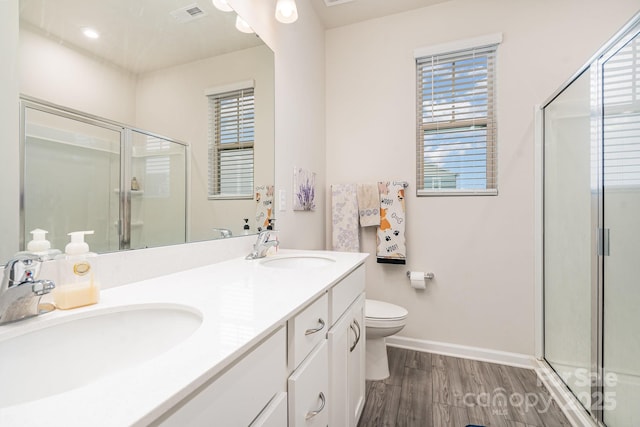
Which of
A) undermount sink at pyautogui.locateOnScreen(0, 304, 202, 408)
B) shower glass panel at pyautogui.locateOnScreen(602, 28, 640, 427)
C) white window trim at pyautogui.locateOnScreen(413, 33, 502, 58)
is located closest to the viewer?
undermount sink at pyautogui.locateOnScreen(0, 304, 202, 408)

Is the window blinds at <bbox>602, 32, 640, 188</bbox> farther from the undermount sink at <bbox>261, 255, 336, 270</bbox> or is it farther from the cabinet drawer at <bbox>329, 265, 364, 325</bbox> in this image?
the undermount sink at <bbox>261, 255, 336, 270</bbox>

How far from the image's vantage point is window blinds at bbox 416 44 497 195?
204 cm

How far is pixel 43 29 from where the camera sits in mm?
663

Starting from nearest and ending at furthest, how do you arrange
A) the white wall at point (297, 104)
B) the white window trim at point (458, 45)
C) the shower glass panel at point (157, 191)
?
the shower glass panel at point (157, 191) → the white wall at point (297, 104) → the white window trim at point (458, 45)

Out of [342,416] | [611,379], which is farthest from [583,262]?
[342,416]

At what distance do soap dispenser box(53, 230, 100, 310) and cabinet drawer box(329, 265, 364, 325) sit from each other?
2.14ft

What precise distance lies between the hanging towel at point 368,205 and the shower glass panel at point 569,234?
111 cm

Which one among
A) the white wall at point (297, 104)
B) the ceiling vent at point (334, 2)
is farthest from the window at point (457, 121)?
the white wall at point (297, 104)

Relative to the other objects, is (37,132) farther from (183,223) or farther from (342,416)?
(342,416)

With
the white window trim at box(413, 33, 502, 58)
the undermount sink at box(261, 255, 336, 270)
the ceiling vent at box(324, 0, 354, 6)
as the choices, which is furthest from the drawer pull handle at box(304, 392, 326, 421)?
the ceiling vent at box(324, 0, 354, 6)

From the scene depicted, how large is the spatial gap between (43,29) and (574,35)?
2.69 meters

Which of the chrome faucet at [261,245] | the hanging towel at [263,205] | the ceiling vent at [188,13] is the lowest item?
the chrome faucet at [261,245]

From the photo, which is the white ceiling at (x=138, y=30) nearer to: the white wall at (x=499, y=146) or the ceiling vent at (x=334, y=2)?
the ceiling vent at (x=334, y=2)

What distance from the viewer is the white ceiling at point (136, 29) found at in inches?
27.0
